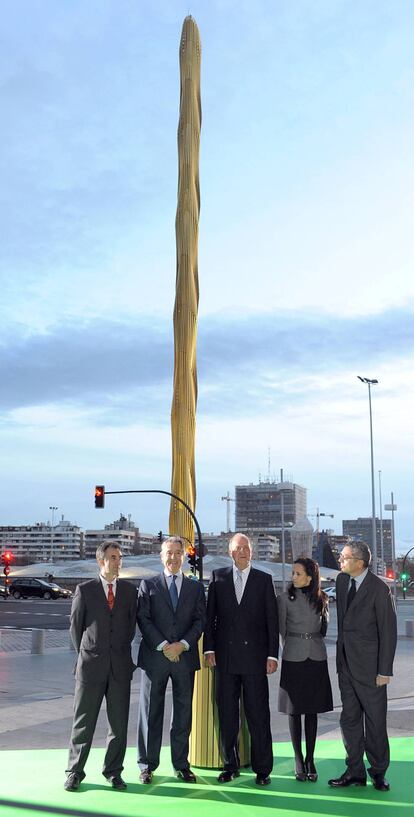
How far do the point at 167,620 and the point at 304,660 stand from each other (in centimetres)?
115

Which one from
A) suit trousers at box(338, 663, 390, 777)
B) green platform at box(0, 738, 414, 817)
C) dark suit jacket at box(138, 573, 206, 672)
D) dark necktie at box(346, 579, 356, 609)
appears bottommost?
green platform at box(0, 738, 414, 817)

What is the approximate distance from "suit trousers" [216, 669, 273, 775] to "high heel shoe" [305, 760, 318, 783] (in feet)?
1.02

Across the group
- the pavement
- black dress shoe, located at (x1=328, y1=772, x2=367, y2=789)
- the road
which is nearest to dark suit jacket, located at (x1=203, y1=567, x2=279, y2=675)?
black dress shoe, located at (x1=328, y1=772, x2=367, y2=789)

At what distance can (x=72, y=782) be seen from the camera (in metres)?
6.24

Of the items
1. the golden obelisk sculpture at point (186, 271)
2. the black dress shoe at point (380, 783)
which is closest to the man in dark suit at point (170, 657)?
the black dress shoe at point (380, 783)

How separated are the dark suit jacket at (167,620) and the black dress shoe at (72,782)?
37.1 inches

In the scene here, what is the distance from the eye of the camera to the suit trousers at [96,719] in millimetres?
6359

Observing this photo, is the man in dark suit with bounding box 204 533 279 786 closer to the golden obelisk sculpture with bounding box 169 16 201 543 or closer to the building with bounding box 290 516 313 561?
the golden obelisk sculpture with bounding box 169 16 201 543

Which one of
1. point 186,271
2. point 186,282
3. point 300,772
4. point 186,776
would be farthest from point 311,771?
point 186,271

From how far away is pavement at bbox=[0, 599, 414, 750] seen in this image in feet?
29.2

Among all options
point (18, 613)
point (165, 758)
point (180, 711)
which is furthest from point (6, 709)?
point (18, 613)

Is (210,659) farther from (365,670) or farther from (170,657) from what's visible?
(365,670)

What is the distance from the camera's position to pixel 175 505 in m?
15.6

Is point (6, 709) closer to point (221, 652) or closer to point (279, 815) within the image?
point (221, 652)
